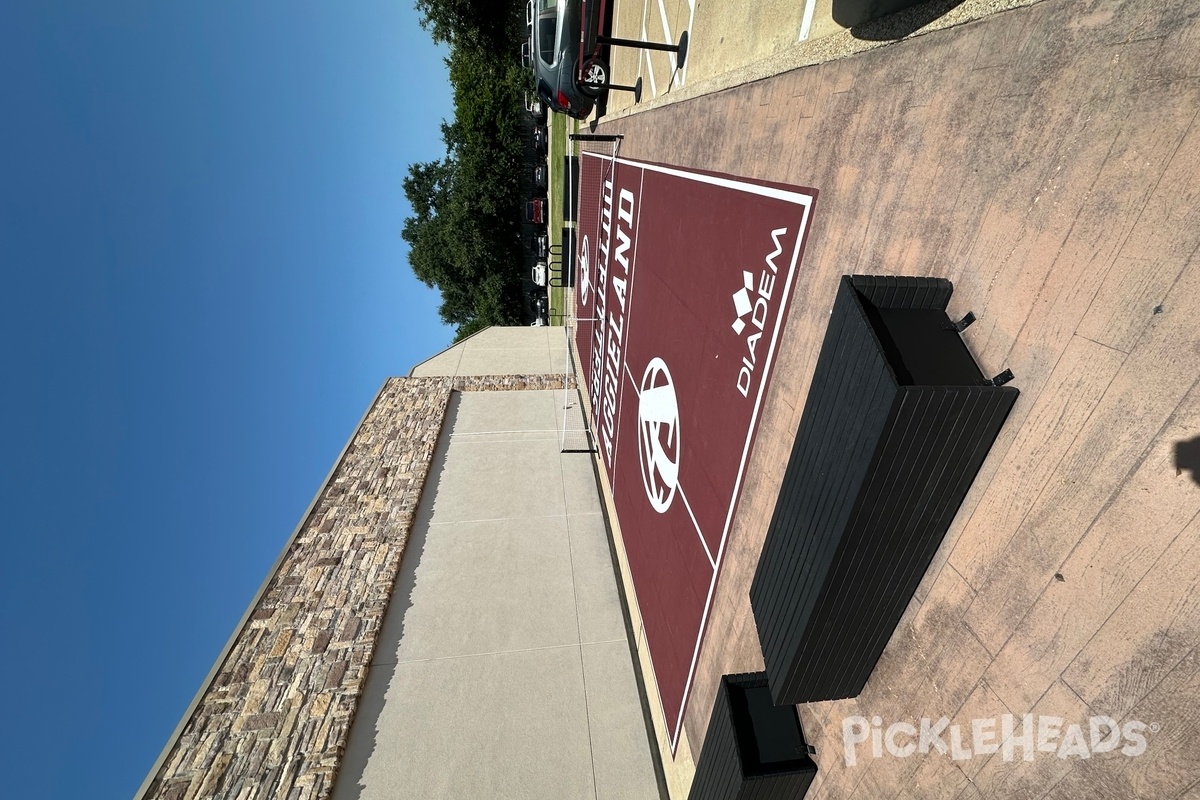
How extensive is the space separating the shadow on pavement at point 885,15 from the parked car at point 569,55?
21.7 ft

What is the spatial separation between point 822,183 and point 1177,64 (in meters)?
1.94

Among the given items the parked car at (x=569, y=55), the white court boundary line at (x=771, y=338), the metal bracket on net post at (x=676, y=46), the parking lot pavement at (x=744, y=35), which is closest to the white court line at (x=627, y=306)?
the white court boundary line at (x=771, y=338)

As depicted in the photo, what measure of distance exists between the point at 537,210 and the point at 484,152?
399 centimetres

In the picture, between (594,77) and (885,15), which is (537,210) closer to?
(594,77)

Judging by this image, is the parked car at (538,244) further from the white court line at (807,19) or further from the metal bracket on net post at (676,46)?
the white court line at (807,19)

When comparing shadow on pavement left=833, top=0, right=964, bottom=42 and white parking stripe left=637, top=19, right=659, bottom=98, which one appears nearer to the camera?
shadow on pavement left=833, top=0, right=964, bottom=42

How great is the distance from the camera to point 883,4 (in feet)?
10.8

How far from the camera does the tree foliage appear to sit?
25047 millimetres

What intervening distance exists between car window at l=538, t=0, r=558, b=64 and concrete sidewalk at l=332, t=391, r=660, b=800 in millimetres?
9239

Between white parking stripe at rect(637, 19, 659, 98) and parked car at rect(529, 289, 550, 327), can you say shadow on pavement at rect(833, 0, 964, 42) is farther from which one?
Answer: parked car at rect(529, 289, 550, 327)

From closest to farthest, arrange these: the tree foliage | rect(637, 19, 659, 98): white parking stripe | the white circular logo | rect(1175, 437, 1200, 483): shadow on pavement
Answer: rect(1175, 437, 1200, 483): shadow on pavement → the white circular logo → rect(637, 19, 659, 98): white parking stripe → the tree foliage

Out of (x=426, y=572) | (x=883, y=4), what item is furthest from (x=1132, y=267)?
(x=426, y=572)

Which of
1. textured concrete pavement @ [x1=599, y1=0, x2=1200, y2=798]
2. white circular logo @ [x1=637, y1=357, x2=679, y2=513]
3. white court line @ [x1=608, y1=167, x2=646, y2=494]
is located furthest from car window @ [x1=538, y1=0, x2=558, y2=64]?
textured concrete pavement @ [x1=599, y1=0, x2=1200, y2=798]

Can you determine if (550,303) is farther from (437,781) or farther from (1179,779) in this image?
(1179,779)
